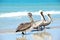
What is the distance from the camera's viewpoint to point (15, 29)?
2234mm

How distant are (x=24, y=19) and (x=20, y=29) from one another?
13 cm

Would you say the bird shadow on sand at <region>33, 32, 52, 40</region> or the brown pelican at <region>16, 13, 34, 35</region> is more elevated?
the brown pelican at <region>16, 13, 34, 35</region>

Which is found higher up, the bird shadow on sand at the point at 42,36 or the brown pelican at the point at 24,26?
the brown pelican at the point at 24,26

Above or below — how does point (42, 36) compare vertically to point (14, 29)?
below

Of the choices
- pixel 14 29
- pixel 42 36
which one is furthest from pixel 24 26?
pixel 42 36

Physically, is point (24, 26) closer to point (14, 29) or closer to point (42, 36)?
point (14, 29)

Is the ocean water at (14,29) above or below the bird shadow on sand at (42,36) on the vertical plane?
above

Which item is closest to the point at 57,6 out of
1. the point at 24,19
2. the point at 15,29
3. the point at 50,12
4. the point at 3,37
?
the point at 50,12

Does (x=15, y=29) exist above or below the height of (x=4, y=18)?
below

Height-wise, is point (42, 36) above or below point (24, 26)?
below

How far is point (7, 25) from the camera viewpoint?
2244 mm

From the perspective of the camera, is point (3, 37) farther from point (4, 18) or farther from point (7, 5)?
point (7, 5)

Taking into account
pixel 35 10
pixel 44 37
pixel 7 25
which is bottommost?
pixel 44 37

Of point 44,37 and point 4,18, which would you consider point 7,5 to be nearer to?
point 4,18
